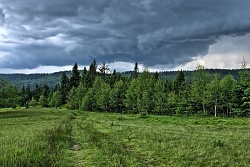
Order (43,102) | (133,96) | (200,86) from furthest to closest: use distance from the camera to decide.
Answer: (43,102), (133,96), (200,86)

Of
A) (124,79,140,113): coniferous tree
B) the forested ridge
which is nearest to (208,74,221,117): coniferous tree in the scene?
the forested ridge

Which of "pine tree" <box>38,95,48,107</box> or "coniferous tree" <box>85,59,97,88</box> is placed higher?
"coniferous tree" <box>85,59,97,88</box>

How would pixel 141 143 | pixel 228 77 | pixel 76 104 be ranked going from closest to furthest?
1. pixel 141 143
2. pixel 228 77
3. pixel 76 104

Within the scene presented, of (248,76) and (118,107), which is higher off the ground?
(248,76)

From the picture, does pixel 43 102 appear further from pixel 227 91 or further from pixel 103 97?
pixel 227 91

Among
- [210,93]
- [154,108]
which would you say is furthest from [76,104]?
[210,93]

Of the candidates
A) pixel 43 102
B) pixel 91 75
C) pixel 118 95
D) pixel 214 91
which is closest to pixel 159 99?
pixel 214 91

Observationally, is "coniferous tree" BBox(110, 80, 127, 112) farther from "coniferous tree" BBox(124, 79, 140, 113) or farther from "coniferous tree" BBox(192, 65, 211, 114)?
"coniferous tree" BBox(192, 65, 211, 114)

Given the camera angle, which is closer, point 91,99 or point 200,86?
point 200,86

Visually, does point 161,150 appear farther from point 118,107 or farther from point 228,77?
point 118,107

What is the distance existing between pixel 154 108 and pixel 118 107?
26.0 metres

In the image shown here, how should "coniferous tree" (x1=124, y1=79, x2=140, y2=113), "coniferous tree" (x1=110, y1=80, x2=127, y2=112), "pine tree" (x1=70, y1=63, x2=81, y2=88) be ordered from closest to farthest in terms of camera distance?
1. "coniferous tree" (x1=124, y1=79, x2=140, y2=113)
2. "coniferous tree" (x1=110, y1=80, x2=127, y2=112)
3. "pine tree" (x1=70, y1=63, x2=81, y2=88)

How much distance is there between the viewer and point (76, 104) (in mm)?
119125

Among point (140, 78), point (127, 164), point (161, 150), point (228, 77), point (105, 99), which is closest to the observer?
point (127, 164)
